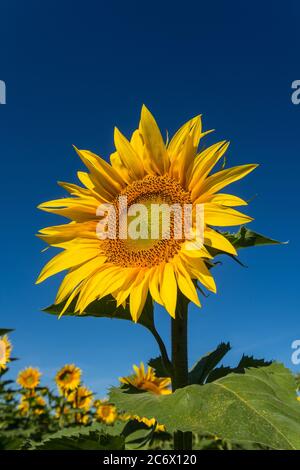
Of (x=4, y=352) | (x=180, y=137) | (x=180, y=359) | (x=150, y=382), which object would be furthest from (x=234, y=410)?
(x=4, y=352)

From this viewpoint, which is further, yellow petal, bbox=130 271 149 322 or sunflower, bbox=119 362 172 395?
sunflower, bbox=119 362 172 395

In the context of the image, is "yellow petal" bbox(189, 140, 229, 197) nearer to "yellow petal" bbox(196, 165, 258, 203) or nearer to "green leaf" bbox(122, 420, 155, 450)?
"yellow petal" bbox(196, 165, 258, 203)

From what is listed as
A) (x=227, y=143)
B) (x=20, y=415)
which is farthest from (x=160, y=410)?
(x=20, y=415)

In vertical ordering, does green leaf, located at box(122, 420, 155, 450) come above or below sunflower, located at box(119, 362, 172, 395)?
below

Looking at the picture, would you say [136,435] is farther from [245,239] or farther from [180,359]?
[245,239]

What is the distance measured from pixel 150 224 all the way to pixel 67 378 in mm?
7163

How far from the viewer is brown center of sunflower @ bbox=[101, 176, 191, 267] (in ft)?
7.64

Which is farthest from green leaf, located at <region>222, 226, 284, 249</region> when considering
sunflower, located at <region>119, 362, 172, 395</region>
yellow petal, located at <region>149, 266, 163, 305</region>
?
sunflower, located at <region>119, 362, 172, 395</region>

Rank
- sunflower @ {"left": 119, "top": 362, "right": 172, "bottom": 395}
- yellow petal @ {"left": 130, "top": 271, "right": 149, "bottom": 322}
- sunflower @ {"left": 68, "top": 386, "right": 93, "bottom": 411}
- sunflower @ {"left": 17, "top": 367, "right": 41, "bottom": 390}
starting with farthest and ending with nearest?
sunflower @ {"left": 17, "top": 367, "right": 41, "bottom": 390} → sunflower @ {"left": 68, "top": 386, "right": 93, "bottom": 411} → sunflower @ {"left": 119, "top": 362, "right": 172, "bottom": 395} → yellow petal @ {"left": 130, "top": 271, "right": 149, "bottom": 322}

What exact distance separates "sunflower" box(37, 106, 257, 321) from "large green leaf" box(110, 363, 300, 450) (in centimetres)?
32

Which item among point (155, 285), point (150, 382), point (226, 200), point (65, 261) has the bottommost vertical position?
point (150, 382)

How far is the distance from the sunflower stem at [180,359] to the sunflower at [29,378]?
8.21 metres

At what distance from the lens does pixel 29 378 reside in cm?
1001

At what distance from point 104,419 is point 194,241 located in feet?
26.7
